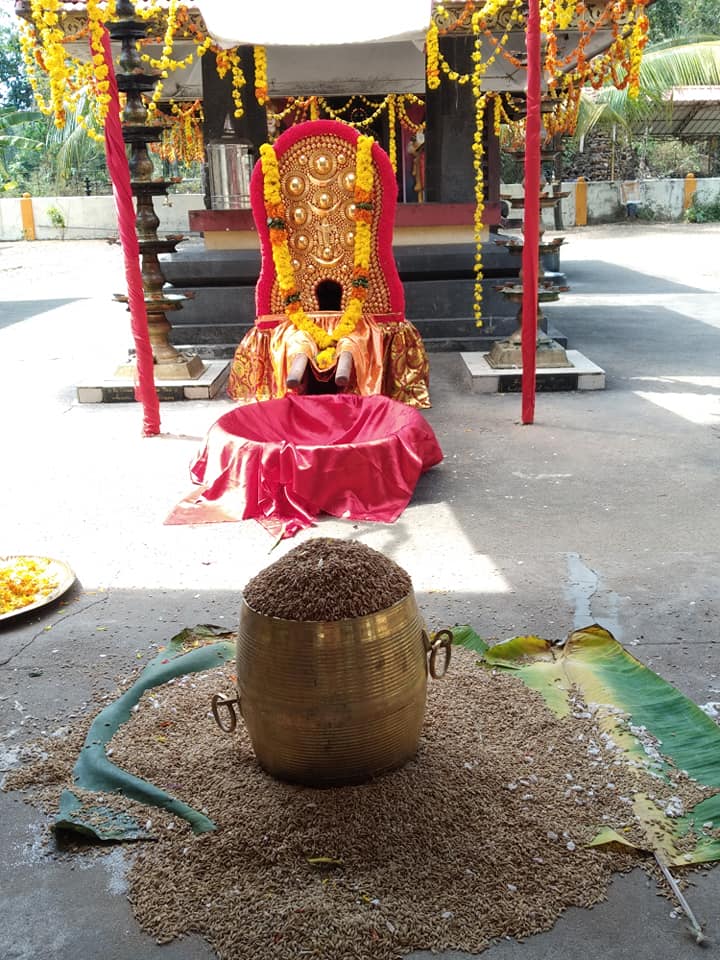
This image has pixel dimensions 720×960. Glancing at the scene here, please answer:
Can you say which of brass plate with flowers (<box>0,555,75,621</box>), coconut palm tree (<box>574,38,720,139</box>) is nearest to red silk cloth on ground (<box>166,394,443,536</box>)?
brass plate with flowers (<box>0,555,75,621</box>)

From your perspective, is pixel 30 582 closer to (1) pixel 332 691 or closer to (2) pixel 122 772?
(2) pixel 122 772

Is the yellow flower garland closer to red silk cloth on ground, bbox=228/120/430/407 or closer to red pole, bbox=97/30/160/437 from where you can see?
red silk cloth on ground, bbox=228/120/430/407

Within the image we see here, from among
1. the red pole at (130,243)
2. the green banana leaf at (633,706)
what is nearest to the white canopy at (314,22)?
the red pole at (130,243)

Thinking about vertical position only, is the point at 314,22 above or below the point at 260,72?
above

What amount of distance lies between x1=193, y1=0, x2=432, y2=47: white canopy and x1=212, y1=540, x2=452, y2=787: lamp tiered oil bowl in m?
5.93

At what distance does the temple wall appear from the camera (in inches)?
860

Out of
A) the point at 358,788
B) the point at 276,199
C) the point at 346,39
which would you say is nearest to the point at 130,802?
the point at 358,788

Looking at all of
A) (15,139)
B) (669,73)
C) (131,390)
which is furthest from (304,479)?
(15,139)

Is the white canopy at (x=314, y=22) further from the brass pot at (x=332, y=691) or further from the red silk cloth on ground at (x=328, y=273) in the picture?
the brass pot at (x=332, y=691)

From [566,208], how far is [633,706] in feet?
68.2

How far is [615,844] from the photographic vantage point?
2088 millimetres

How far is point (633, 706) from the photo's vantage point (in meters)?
2.63

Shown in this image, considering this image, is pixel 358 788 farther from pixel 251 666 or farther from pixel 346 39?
pixel 346 39

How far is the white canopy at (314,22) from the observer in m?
6.95
